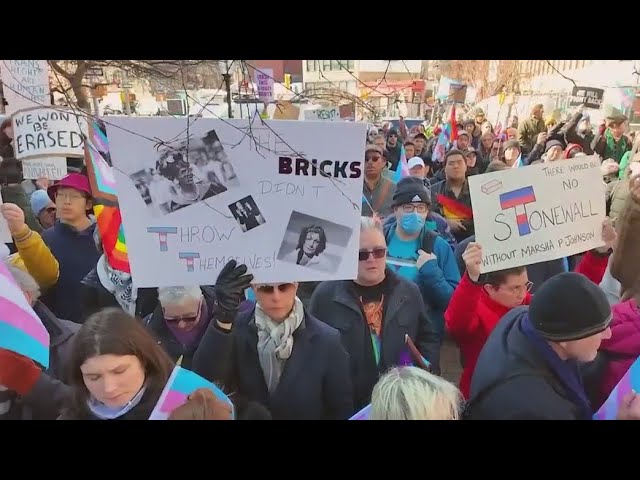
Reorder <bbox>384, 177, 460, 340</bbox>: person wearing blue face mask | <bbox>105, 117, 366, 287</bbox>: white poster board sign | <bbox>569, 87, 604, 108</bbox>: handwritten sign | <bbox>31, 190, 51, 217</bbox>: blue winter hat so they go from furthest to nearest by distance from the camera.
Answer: <bbox>569, 87, 604, 108</bbox>: handwritten sign < <bbox>31, 190, 51, 217</bbox>: blue winter hat < <bbox>384, 177, 460, 340</bbox>: person wearing blue face mask < <bbox>105, 117, 366, 287</bbox>: white poster board sign

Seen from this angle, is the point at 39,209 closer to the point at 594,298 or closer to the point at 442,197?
the point at 442,197

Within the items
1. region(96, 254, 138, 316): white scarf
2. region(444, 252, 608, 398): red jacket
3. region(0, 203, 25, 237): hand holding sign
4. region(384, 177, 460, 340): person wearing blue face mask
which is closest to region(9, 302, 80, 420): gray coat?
region(96, 254, 138, 316): white scarf

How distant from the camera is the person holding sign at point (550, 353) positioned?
1982 millimetres

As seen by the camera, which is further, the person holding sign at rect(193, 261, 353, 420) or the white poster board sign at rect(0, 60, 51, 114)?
the white poster board sign at rect(0, 60, 51, 114)

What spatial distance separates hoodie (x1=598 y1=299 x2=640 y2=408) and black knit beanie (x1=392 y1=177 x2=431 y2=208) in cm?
109

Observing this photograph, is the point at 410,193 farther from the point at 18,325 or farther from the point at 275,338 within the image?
the point at 18,325

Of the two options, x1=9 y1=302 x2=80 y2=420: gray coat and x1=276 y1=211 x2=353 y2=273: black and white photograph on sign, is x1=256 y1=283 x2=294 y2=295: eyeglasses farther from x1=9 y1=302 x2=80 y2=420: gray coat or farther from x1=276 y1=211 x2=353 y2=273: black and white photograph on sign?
x1=9 y1=302 x2=80 y2=420: gray coat

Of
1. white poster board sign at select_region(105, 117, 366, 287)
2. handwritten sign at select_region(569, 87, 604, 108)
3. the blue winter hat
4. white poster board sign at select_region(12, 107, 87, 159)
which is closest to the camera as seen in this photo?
white poster board sign at select_region(105, 117, 366, 287)

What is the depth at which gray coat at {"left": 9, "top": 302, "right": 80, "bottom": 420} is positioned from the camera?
2150mm

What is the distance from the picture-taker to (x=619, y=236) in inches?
94.4

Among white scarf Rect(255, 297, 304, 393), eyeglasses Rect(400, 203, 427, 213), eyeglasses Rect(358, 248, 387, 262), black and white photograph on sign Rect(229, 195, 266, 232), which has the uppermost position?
black and white photograph on sign Rect(229, 195, 266, 232)

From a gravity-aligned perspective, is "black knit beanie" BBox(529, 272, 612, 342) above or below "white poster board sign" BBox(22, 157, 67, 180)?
below

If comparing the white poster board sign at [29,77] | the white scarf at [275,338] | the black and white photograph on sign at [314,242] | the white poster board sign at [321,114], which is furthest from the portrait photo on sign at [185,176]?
the white poster board sign at [321,114]

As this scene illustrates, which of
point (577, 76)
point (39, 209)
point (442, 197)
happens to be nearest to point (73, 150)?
point (39, 209)
